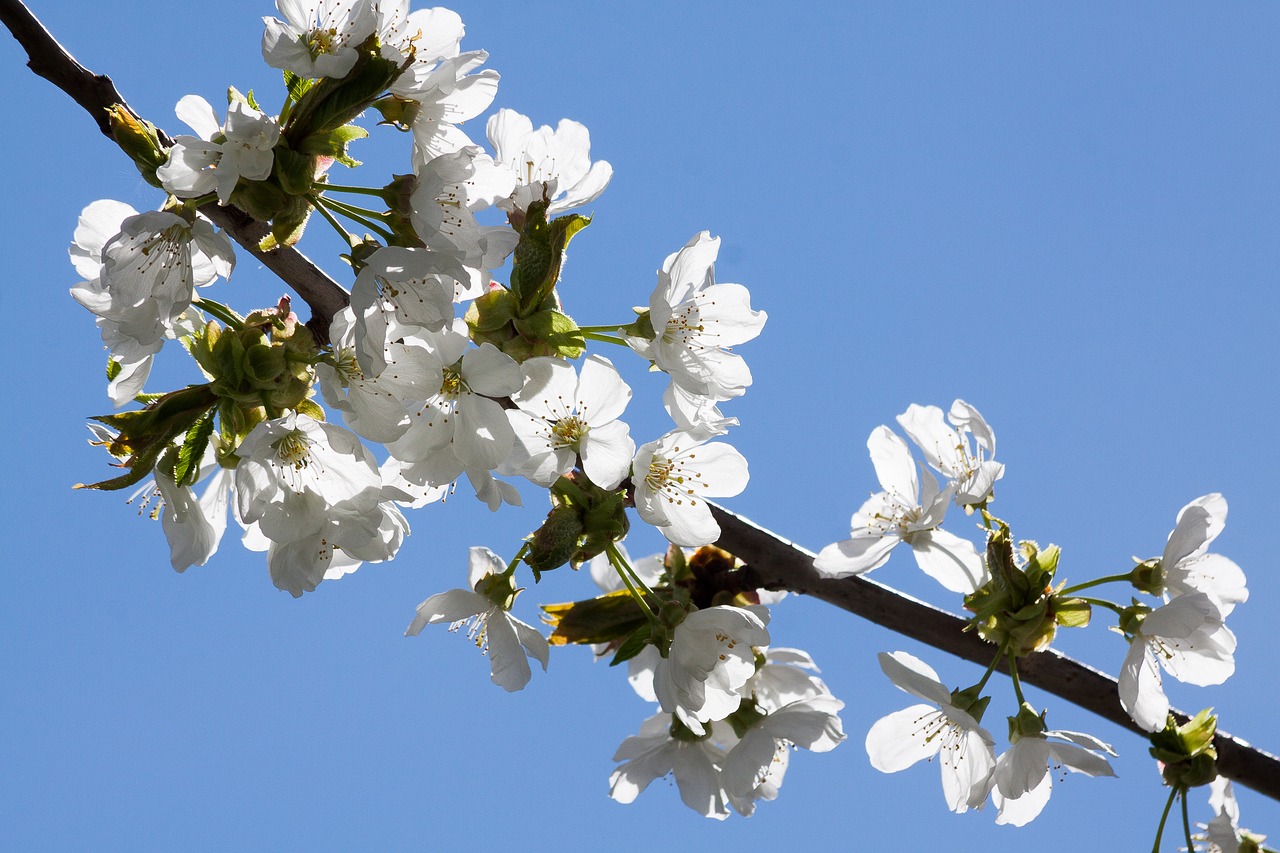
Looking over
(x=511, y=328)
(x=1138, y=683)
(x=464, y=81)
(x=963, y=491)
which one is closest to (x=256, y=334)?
(x=511, y=328)

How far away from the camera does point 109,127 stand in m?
1.65

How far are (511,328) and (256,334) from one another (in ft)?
1.39

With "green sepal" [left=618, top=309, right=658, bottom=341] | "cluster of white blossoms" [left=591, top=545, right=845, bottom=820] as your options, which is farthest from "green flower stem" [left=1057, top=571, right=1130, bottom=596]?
"green sepal" [left=618, top=309, right=658, bottom=341]

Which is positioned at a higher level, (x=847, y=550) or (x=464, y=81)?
(x=464, y=81)

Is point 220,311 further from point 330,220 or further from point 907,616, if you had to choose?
point 907,616

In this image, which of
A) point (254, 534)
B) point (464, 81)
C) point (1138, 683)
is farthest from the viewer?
point (1138, 683)

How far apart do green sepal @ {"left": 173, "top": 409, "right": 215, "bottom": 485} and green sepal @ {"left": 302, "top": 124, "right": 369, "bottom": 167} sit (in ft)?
1.58

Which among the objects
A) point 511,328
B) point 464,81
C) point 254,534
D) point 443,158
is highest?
point 464,81

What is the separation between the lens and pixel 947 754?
7.27 ft

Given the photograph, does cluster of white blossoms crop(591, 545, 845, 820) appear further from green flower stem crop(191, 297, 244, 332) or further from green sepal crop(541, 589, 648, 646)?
green flower stem crop(191, 297, 244, 332)

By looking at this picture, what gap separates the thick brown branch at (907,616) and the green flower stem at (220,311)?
0.97 m

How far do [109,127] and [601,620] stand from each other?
127 cm

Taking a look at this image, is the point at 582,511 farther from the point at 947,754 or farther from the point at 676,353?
the point at 947,754

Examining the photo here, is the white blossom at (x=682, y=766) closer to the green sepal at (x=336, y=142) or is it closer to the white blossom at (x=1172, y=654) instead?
the white blossom at (x=1172, y=654)
